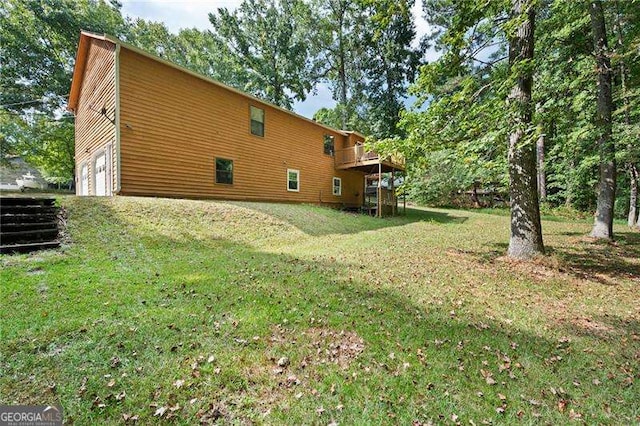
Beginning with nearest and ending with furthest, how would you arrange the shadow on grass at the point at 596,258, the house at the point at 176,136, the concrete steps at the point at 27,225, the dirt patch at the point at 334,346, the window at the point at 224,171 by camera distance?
1. the dirt patch at the point at 334,346
2. the concrete steps at the point at 27,225
3. the shadow on grass at the point at 596,258
4. the house at the point at 176,136
5. the window at the point at 224,171

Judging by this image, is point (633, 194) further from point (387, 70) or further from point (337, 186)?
point (387, 70)

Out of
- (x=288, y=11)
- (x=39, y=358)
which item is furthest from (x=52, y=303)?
(x=288, y=11)

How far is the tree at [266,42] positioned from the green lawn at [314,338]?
74.5 ft

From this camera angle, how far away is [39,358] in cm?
249

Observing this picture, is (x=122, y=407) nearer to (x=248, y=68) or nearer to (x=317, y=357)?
(x=317, y=357)

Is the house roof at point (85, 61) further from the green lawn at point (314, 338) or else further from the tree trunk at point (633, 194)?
the tree trunk at point (633, 194)

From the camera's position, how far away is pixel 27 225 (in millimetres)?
5852

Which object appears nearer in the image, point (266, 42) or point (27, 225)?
point (27, 225)

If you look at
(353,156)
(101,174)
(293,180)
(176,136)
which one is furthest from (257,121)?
→ (101,174)

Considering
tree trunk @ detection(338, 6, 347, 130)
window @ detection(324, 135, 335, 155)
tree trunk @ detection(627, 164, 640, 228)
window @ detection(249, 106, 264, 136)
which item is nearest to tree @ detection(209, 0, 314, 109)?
tree trunk @ detection(338, 6, 347, 130)

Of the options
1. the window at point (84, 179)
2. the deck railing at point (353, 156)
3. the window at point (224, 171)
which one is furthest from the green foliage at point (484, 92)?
the window at point (84, 179)

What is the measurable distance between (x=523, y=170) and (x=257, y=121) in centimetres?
1191

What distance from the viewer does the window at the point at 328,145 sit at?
1852 cm

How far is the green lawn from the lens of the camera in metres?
2.21
